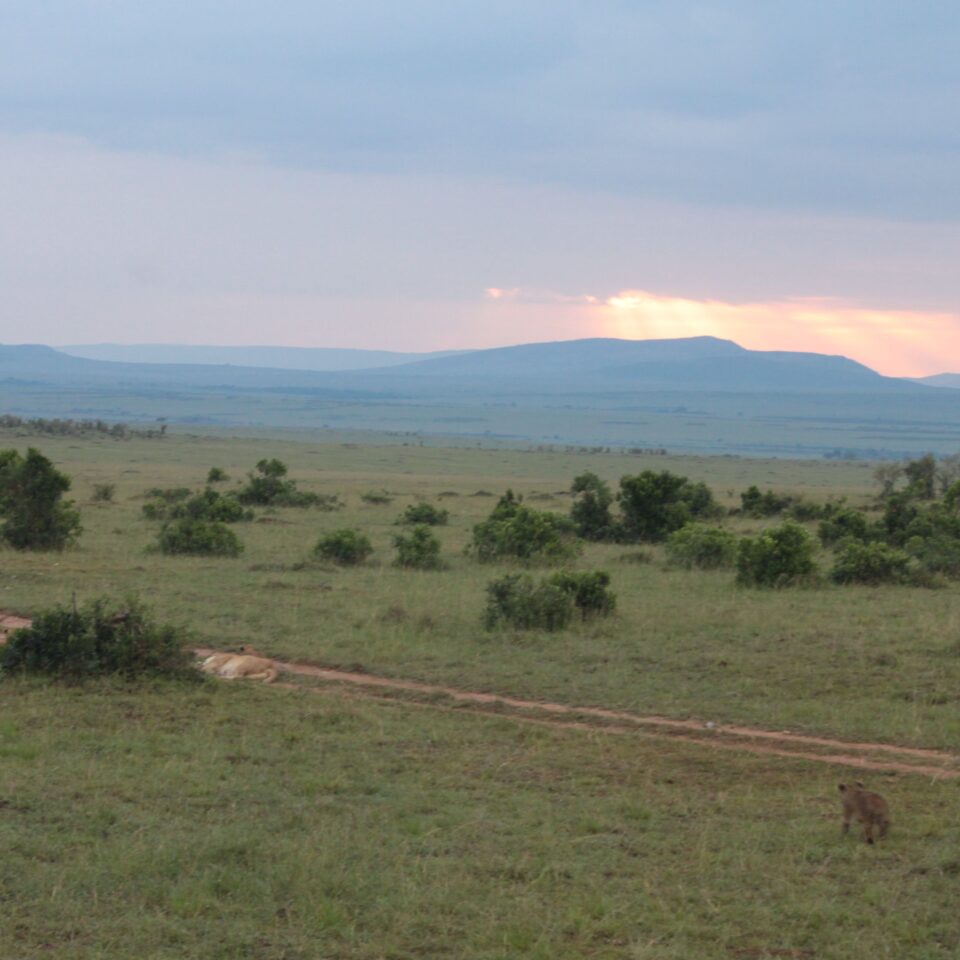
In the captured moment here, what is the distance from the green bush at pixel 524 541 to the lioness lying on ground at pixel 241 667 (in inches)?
361

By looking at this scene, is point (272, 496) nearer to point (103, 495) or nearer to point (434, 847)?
point (103, 495)

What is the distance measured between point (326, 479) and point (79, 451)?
64.5 feet

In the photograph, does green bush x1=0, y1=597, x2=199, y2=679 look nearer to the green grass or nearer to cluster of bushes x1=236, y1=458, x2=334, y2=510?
the green grass

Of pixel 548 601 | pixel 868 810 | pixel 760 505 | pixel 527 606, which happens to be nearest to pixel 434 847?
pixel 868 810

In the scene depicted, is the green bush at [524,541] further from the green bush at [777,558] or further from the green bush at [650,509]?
the green bush at [650,509]

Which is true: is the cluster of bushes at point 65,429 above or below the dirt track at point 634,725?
above

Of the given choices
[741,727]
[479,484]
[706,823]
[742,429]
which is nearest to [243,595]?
[741,727]

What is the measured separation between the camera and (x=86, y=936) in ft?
18.7

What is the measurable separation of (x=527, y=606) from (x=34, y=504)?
10.6 m

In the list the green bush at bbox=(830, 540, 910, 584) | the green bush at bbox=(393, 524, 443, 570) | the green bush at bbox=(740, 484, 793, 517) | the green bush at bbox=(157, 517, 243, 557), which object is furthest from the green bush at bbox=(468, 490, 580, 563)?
the green bush at bbox=(740, 484, 793, 517)

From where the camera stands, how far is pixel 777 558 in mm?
17766

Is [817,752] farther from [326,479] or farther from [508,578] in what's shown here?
[326,479]

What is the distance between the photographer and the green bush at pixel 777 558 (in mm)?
17719

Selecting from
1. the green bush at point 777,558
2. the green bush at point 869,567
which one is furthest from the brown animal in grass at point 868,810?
the green bush at point 869,567
